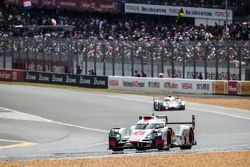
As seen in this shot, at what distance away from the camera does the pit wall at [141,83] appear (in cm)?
5069

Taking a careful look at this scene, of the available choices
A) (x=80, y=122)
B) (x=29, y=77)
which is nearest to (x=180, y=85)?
(x=29, y=77)

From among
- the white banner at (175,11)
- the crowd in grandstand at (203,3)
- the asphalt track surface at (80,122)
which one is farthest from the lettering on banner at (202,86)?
the crowd in grandstand at (203,3)

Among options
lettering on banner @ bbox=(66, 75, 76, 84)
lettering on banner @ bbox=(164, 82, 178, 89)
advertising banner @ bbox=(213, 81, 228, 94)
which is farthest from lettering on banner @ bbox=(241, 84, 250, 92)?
lettering on banner @ bbox=(66, 75, 76, 84)

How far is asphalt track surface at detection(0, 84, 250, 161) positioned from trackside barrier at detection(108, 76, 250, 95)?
337 centimetres

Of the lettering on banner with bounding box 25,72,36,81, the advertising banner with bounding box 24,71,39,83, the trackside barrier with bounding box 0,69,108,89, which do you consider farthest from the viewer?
the lettering on banner with bounding box 25,72,36,81

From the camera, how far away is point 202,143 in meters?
27.5

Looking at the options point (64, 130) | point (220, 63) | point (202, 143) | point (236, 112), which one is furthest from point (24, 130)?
point (220, 63)

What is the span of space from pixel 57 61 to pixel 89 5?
62.6 feet

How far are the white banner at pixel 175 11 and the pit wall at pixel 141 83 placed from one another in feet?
61.7

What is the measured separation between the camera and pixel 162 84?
53.3 meters

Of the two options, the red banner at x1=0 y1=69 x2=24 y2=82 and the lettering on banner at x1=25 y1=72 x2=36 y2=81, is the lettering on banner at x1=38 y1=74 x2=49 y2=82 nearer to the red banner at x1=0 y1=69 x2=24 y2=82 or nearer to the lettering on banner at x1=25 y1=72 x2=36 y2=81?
the lettering on banner at x1=25 y1=72 x2=36 y2=81

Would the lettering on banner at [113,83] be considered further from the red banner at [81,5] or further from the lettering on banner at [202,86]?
the red banner at [81,5]

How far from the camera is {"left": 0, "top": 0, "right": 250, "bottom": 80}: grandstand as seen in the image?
169ft

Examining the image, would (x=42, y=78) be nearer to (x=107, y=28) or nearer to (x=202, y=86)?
(x=107, y=28)
